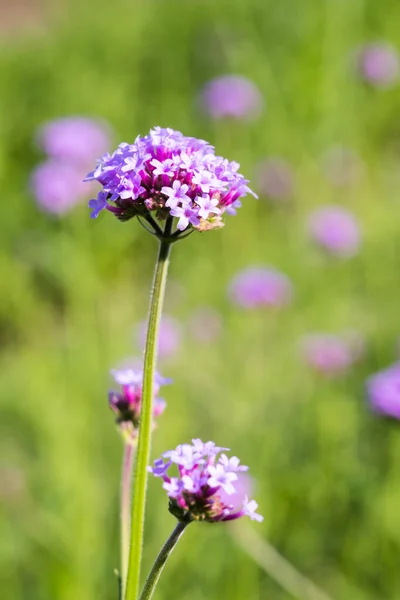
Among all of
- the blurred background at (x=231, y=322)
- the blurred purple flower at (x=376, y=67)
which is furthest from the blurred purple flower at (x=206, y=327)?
the blurred purple flower at (x=376, y=67)

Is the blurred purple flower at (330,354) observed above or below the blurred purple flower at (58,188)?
below

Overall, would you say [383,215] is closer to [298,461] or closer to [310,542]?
[298,461]

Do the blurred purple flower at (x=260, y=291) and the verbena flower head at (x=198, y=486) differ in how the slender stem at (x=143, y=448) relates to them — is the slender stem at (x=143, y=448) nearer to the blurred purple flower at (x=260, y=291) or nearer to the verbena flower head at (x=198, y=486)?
the verbena flower head at (x=198, y=486)

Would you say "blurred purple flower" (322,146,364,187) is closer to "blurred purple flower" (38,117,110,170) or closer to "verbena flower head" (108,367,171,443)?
"blurred purple flower" (38,117,110,170)

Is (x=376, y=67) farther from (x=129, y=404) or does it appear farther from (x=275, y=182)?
(x=129, y=404)

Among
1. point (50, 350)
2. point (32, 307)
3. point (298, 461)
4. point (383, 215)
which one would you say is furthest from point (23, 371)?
point (383, 215)

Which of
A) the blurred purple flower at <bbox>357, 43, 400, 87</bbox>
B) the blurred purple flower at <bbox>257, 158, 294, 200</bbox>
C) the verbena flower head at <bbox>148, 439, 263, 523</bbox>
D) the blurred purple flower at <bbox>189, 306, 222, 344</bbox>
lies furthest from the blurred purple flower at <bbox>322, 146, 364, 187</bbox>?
the verbena flower head at <bbox>148, 439, 263, 523</bbox>
